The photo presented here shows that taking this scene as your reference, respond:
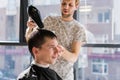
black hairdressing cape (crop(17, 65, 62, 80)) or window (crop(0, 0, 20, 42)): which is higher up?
window (crop(0, 0, 20, 42))

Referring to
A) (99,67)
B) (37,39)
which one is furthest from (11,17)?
(37,39)

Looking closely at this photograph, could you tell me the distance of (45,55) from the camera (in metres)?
1.67

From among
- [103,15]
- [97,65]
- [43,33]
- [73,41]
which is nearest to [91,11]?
Result: [103,15]

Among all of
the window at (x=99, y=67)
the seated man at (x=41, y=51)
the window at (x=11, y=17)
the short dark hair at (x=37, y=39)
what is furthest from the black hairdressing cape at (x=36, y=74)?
the window at (x=11, y=17)

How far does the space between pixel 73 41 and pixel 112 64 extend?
872mm

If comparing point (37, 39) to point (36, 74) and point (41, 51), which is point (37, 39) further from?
point (36, 74)

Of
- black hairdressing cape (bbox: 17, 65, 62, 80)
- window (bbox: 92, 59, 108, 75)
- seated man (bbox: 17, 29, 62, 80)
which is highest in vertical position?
seated man (bbox: 17, 29, 62, 80)

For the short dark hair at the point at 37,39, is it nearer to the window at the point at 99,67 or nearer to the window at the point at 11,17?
the window at the point at 99,67

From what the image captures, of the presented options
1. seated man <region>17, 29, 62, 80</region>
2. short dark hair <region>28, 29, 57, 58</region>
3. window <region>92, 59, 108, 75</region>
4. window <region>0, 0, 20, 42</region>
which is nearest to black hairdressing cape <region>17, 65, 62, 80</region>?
seated man <region>17, 29, 62, 80</region>

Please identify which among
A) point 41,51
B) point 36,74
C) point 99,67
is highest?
point 41,51

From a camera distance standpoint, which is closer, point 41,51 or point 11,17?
point 41,51

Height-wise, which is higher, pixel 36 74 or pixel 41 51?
pixel 41 51

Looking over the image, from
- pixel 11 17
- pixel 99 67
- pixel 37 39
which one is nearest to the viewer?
pixel 37 39

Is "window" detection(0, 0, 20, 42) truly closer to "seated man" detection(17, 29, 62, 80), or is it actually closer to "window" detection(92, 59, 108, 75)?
"window" detection(92, 59, 108, 75)
